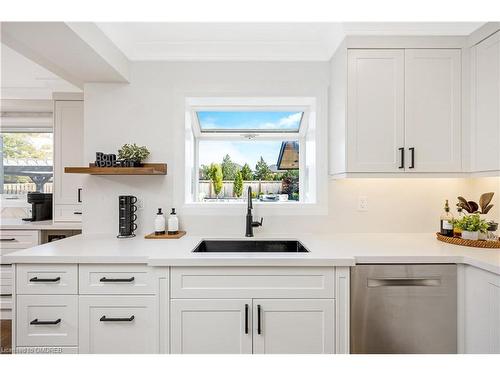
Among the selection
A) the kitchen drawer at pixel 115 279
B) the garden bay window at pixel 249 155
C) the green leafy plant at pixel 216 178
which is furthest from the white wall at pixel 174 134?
the kitchen drawer at pixel 115 279

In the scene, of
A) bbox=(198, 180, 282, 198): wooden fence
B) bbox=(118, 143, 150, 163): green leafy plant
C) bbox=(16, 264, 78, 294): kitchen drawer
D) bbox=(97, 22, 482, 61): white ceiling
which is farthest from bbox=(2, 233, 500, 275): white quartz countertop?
bbox=(97, 22, 482, 61): white ceiling

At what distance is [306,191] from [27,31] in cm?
216

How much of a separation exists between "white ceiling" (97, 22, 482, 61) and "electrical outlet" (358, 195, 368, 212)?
111cm

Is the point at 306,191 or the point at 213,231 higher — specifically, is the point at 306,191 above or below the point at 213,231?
above

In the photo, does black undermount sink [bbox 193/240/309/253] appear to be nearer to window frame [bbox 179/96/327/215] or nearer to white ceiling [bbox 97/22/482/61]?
window frame [bbox 179/96/327/215]

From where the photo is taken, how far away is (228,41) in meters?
2.24

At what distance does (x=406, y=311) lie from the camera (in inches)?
64.7

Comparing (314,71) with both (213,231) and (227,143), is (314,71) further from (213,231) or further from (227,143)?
(213,231)

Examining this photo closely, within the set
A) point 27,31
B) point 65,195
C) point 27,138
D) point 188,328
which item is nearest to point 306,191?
point 188,328

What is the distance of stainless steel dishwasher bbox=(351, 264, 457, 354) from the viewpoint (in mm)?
1637

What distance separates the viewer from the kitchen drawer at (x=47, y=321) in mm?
1627

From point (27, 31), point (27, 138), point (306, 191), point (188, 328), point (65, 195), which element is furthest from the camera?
point (27, 138)

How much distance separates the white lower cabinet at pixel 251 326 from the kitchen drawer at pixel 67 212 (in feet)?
6.20

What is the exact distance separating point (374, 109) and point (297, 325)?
56.7 inches
